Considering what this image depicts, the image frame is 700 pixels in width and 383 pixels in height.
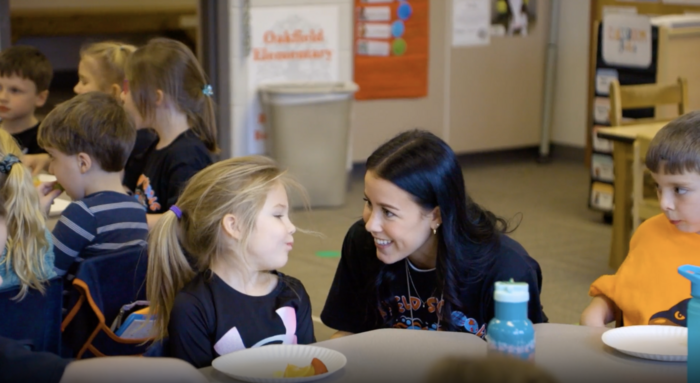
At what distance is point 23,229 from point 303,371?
0.91 metres

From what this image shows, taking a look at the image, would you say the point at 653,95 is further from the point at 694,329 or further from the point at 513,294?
the point at 513,294

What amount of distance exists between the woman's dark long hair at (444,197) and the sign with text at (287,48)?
3.61 meters

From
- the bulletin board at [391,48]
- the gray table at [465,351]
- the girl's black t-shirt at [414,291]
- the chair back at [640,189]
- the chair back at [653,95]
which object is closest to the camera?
the gray table at [465,351]

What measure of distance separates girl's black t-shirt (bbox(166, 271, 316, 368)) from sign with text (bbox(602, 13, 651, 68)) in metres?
3.55

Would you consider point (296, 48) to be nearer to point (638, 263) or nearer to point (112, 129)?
point (112, 129)

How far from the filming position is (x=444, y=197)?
1.74 m

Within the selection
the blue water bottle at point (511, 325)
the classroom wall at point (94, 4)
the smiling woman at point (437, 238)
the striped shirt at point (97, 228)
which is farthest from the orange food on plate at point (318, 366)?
the classroom wall at point (94, 4)

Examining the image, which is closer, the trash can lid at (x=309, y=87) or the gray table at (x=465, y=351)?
the gray table at (x=465, y=351)

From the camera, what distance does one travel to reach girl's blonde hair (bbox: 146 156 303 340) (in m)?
1.75

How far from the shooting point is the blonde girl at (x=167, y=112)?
260 cm

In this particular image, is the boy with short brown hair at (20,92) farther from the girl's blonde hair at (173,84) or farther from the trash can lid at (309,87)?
the trash can lid at (309,87)

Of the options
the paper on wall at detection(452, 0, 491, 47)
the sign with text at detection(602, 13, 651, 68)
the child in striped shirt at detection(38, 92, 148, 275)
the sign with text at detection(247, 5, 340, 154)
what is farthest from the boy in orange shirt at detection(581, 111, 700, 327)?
the paper on wall at detection(452, 0, 491, 47)

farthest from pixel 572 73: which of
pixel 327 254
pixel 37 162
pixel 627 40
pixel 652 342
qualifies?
pixel 652 342

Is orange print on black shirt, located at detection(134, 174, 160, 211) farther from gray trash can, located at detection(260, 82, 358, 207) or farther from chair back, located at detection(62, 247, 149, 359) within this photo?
gray trash can, located at detection(260, 82, 358, 207)
